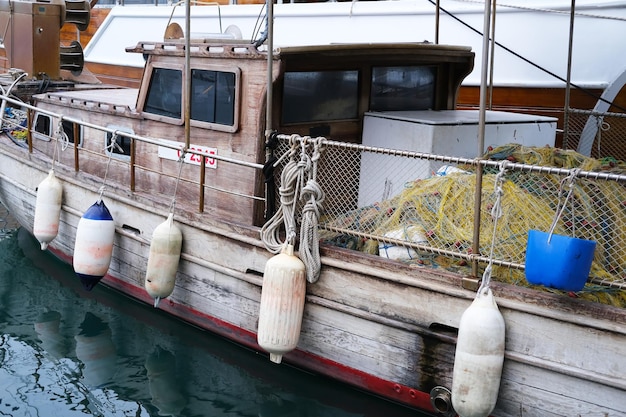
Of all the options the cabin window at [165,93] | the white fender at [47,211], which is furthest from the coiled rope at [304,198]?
the white fender at [47,211]

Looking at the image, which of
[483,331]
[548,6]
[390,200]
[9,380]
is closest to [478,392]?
[483,331]

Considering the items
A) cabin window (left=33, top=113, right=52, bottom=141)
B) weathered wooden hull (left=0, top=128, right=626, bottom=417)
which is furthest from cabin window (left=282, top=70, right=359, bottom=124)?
cabin window (left=33, top=113, right=52, bottom=141)

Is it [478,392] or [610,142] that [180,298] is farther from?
[610,142]

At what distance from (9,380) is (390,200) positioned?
12.0 ft

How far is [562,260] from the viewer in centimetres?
444

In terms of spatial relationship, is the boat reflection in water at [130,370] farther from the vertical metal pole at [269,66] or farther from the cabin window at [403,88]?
the cabin window at [403,88]

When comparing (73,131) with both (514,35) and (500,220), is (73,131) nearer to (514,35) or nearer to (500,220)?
(500,220)

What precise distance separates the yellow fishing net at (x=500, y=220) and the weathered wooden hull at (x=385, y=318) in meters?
0.27

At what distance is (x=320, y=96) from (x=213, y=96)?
967 millimetres

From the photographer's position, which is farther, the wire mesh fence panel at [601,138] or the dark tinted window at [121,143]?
the wire mesh fence panel at [601,138]

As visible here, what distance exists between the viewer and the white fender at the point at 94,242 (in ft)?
23.9

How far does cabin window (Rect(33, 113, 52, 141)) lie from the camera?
916 cm

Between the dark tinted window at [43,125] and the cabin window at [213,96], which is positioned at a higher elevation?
the cabin window at [213,96]

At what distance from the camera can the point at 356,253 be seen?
5.72 metres
